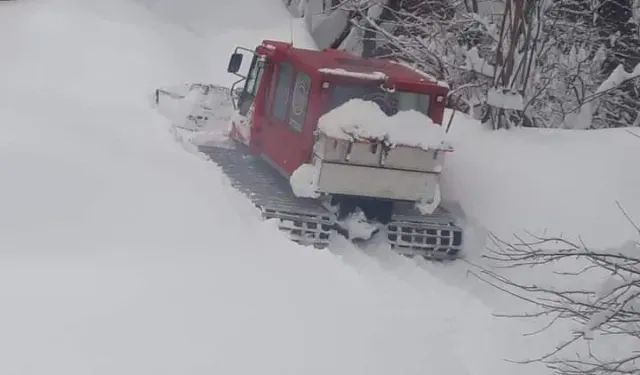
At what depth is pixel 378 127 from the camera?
809cm

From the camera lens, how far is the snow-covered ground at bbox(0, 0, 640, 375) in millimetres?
5547

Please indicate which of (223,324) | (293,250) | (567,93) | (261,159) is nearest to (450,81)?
(567,93)

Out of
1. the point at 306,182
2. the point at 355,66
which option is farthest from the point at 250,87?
the point at 306,182

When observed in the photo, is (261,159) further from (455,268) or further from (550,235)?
(550,235)

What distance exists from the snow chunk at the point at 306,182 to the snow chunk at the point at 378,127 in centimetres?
43

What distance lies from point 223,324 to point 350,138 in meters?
2.66

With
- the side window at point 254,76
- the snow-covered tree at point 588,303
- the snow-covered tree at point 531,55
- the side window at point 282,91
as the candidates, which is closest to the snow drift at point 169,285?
the snow-covered tree at point 588,303

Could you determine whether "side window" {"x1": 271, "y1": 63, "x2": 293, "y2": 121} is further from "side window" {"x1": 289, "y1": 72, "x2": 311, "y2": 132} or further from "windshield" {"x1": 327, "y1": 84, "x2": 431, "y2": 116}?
"windshield" {"x1": 327, "y1": 84, "x2": 431, "y2": 116}

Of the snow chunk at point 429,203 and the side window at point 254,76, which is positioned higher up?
the side window at point 254,76

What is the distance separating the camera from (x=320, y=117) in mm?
8297

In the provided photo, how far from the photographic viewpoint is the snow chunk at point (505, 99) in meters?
9.97

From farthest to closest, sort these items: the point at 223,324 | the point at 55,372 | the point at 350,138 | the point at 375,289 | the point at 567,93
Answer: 1. the point at 567,93
2. the point at 350,138
3. the point at 375,289
4. the point at 223,324
5. the point at 55,372

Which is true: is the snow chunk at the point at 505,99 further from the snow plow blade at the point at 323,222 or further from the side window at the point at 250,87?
the side window at the point at 250,87

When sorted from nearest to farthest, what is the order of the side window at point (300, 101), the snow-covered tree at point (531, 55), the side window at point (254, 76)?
1. the side window at point (300, 101)
2. the snow-covered tree at point (531, 55)
3. the side window at point (254, 76)
